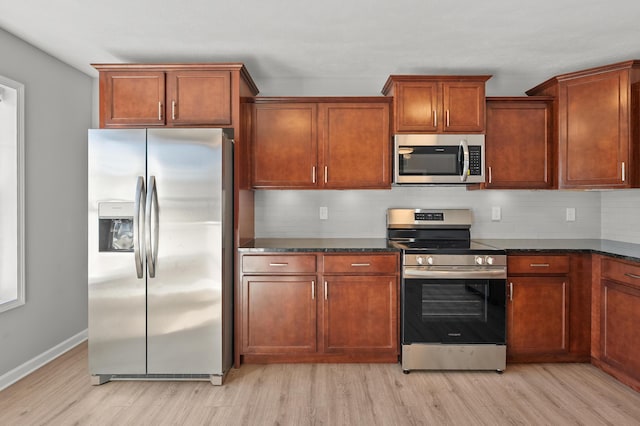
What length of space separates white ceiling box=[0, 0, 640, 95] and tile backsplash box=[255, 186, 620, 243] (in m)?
1.08

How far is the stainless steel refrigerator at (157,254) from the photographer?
2.80 metres

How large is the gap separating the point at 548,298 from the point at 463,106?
5.42 feet

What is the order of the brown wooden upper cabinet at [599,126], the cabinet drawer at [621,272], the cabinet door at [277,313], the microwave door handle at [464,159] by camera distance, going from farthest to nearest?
the microwave door handle at [464,159] < the cabinet door at [277,313] < the brown wooden upper cabinet at [599,126] < the cabinet drawer at [621,272]

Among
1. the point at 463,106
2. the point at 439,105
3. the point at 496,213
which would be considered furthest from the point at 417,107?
the point at 496,213

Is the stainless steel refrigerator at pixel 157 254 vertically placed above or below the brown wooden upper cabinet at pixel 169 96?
below

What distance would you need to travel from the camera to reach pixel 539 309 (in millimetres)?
3133

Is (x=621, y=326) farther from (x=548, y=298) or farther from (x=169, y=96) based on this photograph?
(x=169, y=96)

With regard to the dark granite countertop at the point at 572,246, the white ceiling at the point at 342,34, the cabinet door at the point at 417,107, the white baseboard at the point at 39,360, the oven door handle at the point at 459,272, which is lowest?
the white baseboard at the point at 39,360

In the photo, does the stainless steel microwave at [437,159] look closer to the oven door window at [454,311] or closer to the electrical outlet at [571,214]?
the oven door window at [454,311]

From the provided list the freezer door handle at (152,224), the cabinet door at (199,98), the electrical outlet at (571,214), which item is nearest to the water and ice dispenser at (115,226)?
the freezer door handle at (152,224)

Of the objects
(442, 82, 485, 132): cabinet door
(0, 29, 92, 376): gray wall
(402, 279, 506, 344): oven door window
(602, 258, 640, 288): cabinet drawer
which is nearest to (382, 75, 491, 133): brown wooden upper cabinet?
(442, 82, 485, 132): cabinet door

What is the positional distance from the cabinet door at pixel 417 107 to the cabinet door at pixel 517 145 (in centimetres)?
51

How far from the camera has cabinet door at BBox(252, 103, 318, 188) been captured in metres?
3.41

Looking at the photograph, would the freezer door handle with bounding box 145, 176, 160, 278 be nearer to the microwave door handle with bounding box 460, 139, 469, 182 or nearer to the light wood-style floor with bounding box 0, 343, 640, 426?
the light wood-style floor with bounding box 0, 343, 640, 426
